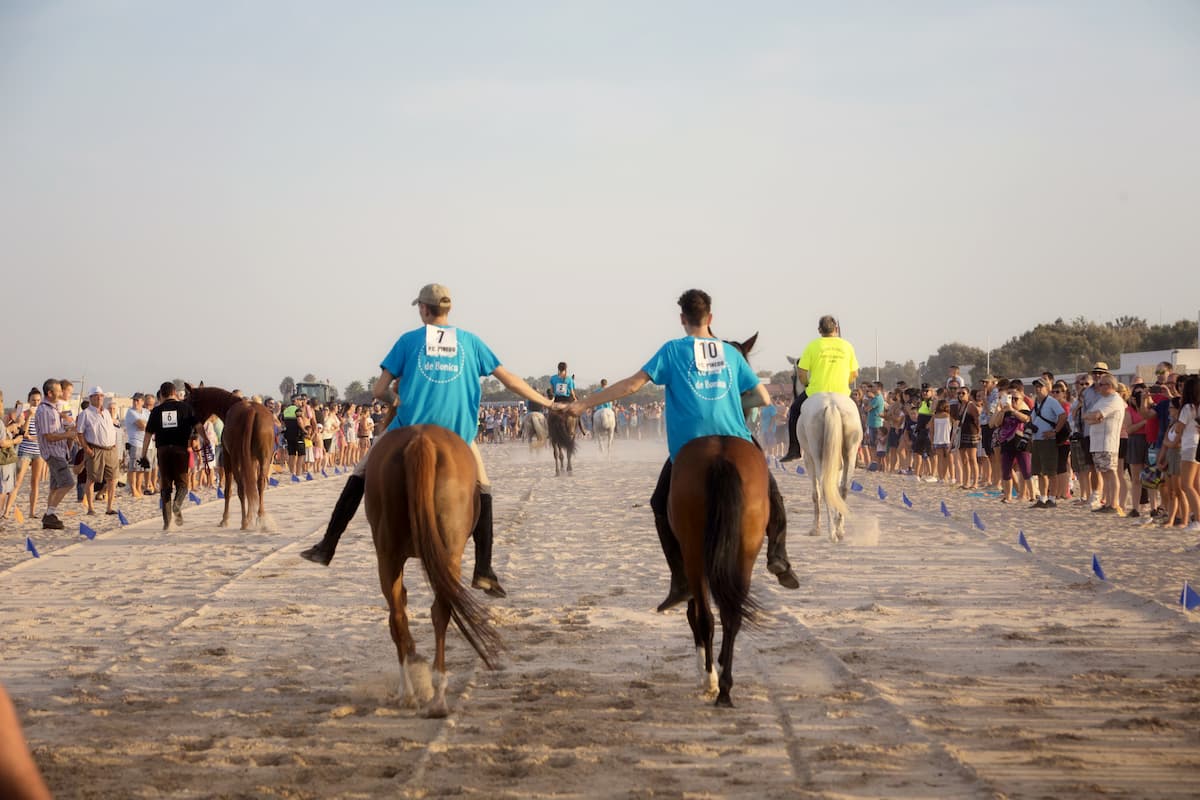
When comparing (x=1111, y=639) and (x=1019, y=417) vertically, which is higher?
(x=1019, y=417)

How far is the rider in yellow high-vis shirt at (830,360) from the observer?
13.7 meters

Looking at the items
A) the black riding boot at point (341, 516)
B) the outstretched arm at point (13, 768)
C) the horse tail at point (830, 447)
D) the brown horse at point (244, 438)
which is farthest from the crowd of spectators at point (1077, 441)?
the outstretched arm at point (13, 768)

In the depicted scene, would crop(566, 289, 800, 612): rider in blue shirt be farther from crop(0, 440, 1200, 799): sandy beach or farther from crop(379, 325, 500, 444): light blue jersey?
crop(379, 325, 500, 444): light blue jersey

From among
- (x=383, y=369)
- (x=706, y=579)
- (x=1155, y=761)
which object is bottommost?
(x=1155, y=761)

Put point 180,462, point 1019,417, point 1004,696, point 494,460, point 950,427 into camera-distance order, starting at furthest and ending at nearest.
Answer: point 494,460
point 950,427
point 1019,417
point 180,462
point 1004,696

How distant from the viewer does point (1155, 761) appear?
5.33 m

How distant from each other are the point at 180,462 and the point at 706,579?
1157cm

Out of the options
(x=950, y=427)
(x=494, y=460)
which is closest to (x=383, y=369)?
(x=950, y=427)

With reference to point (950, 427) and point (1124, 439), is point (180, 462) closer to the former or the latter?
point (1124, 439)

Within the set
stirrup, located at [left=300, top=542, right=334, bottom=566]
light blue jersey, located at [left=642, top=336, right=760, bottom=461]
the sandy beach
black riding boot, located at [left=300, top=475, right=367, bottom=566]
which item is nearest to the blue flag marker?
the sandy beach

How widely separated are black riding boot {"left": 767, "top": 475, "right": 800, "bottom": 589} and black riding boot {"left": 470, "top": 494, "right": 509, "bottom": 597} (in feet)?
6.11

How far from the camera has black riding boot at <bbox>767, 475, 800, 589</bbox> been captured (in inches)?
299

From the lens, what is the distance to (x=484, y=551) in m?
8.01

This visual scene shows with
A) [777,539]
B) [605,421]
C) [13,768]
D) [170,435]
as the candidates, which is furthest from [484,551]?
[605,421]
